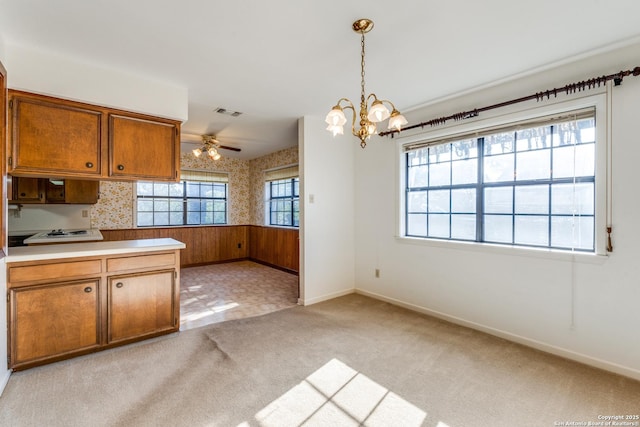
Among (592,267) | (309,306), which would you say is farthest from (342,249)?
(592,267)

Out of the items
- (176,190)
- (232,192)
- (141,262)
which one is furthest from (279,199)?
(141,262)

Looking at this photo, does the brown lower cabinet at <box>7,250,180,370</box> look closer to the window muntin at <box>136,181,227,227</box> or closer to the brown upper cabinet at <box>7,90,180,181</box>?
the brown upper cabinet at <box>7,90,180,181</box>

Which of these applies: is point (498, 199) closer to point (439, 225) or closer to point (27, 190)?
point (439, 225)

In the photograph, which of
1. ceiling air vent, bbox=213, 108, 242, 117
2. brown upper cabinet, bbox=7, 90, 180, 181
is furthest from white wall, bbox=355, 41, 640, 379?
brown upper cabinet, bbox=7, 90, 180, 181

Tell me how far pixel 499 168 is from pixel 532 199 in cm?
44

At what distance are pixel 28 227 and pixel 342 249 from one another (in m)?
4.71

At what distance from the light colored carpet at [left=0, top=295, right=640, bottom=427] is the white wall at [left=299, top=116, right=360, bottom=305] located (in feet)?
3.77

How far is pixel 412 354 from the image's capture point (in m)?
2.53

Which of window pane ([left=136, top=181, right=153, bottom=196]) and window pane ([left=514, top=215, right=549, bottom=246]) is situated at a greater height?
window pane ([left=136, top=181, right=153, bottom=196])

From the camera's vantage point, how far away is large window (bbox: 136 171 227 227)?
584cm

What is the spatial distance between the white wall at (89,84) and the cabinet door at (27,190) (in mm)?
2145

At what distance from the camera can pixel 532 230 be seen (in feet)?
9.10

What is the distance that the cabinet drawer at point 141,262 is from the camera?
8.48 feet

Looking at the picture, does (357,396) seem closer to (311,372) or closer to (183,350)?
(311,372)
